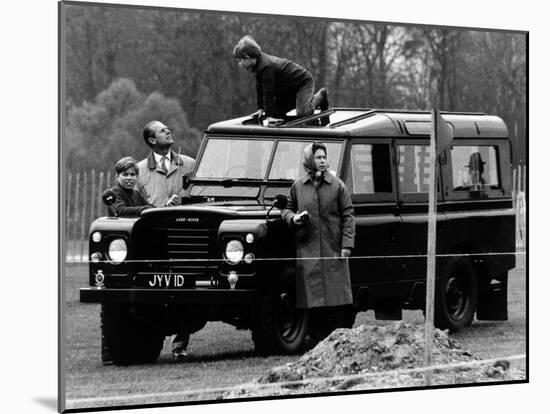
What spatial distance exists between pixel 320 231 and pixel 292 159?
60 cm

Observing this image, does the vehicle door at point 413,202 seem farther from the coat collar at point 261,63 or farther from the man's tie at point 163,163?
Answer: the man's tie at point 163,163

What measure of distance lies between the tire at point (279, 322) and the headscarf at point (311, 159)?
Result: 801 millimetres

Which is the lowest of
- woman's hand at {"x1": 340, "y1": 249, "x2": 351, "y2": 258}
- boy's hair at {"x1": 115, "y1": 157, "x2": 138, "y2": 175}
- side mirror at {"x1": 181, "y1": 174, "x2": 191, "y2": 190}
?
woman's hand at {"x1": 340, "y1": 249, "x2": 351, "y2": 258}

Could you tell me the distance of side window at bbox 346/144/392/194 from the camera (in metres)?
12.7

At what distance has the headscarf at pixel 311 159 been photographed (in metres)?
12.6

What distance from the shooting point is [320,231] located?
12688 mm

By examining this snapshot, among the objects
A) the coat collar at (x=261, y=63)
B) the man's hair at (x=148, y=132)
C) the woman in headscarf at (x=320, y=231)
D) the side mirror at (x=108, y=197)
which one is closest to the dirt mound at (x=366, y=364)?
the woman in headscarf at (x=320, y=231)

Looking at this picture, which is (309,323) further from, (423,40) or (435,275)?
(423,40)

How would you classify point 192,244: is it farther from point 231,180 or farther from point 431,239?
point 431,239

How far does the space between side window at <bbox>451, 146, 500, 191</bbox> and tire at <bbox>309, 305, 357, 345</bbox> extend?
141 cm

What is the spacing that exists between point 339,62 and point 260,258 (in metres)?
1.82

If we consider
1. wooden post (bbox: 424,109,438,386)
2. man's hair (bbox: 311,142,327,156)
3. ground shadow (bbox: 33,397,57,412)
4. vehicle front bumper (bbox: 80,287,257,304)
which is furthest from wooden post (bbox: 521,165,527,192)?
ground shadow (bbox: 33,397,57,412)

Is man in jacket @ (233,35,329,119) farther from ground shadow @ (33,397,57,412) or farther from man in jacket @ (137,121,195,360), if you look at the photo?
ground shadow @ (33,397,57,412)

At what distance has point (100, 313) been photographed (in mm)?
11984
